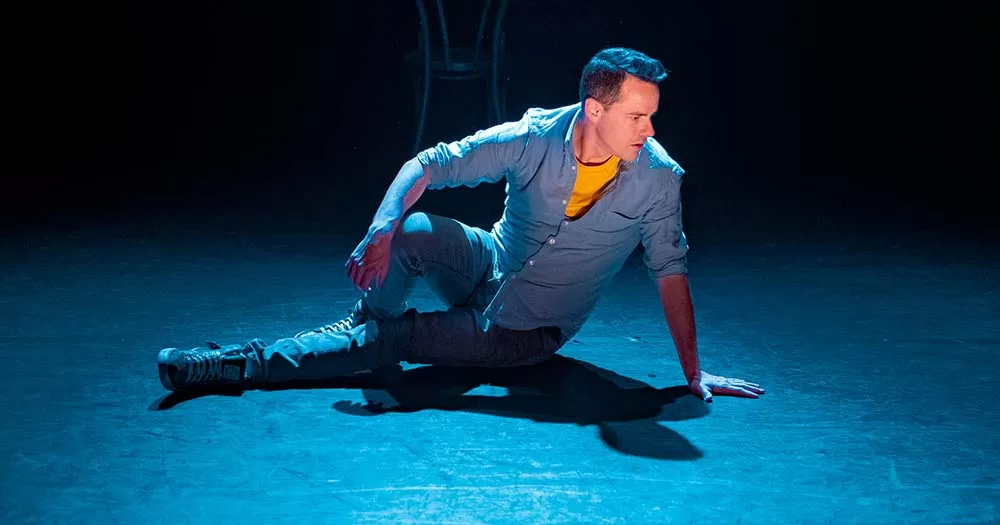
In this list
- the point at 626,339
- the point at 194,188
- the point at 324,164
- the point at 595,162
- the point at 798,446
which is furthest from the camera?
the point at 324,164

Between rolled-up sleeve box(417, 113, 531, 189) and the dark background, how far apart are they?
1.62 m

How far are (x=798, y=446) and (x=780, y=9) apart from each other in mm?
4693

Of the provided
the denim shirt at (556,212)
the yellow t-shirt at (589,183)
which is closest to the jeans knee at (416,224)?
the denim shirt at (556,212)

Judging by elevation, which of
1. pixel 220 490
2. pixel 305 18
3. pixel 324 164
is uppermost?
pixel 305 18

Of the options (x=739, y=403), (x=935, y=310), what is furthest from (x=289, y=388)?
(x=935, y=310)

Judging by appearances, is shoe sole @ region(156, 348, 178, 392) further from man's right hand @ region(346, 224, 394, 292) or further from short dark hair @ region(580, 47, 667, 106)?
short dark hair @ region(580, 47, 667, 106)

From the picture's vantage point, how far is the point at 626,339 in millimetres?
2852

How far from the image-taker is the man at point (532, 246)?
233cm

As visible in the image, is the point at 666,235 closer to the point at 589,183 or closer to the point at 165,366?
the point at 589,183

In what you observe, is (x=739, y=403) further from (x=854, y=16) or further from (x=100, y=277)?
(x=854, y=16)

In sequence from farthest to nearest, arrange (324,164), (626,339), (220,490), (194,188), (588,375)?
(324,164) → (194,188) → (626,339) → (588,375) → (220,490)

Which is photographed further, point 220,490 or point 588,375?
point 588,375

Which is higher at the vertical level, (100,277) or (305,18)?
(305,18)

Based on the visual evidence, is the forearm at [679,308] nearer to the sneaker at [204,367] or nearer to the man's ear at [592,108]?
the man's ear at [592,108]
